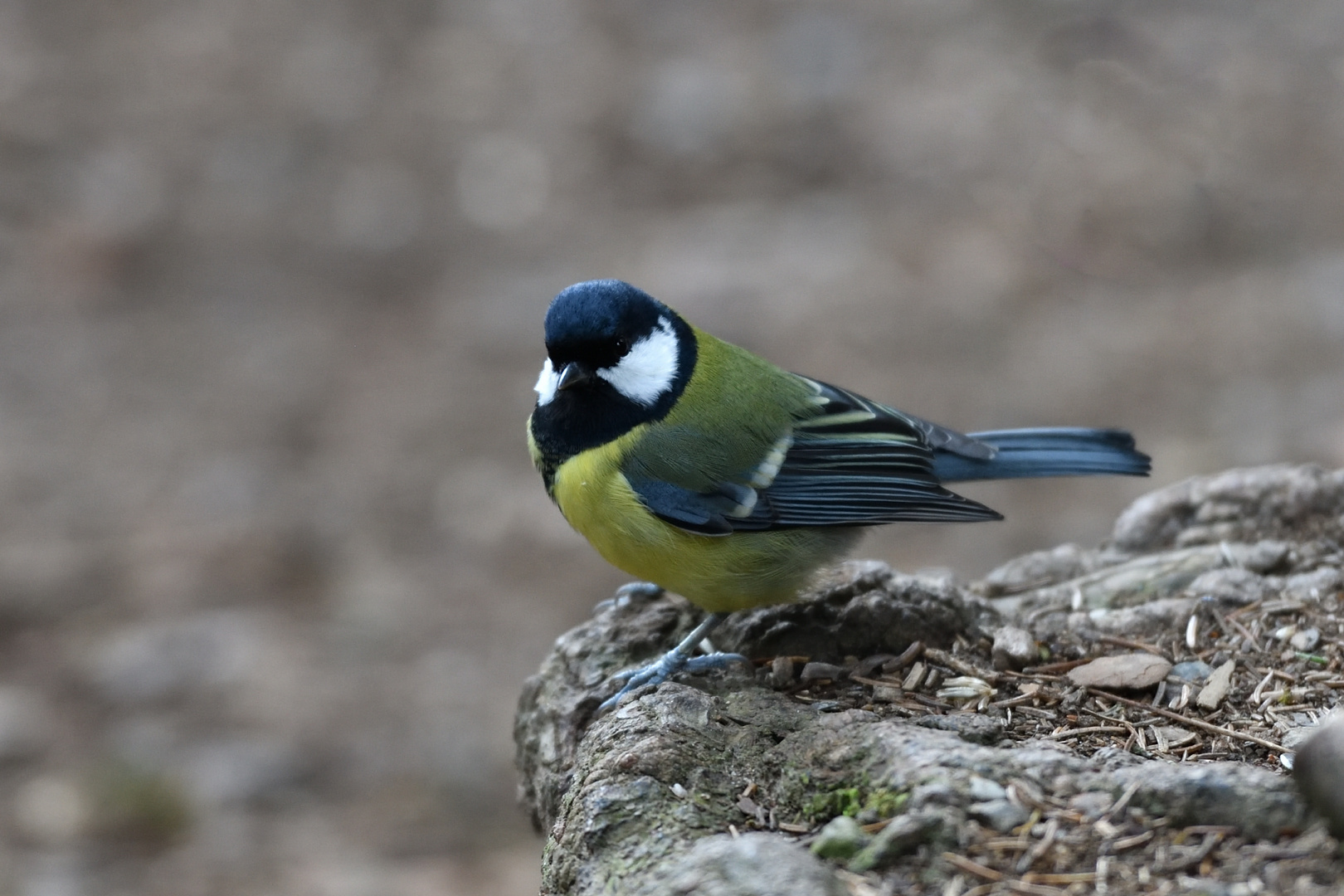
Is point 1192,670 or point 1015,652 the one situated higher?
point 1015,652

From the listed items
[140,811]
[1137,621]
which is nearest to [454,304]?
[140,811]

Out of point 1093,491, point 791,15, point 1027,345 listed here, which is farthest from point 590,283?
point 791,15

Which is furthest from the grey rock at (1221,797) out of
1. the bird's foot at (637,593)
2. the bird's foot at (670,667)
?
the bird's foot at (637,593)

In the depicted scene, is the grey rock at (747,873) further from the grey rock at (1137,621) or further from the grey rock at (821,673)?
the grey rock at (1137,621)

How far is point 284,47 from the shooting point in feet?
34.5

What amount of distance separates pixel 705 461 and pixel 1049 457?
1.10 metres

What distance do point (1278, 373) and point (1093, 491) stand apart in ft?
4.32

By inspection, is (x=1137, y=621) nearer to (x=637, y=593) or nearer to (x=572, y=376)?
(x=637, y=593)

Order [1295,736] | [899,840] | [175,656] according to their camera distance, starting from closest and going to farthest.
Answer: [899,840] → [1295,736] → [175,656]

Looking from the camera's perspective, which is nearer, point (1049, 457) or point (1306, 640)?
point (1306, 640)

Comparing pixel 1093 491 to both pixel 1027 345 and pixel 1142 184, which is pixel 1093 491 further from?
pixel 1142 184

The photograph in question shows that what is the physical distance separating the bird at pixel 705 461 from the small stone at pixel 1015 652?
32cm

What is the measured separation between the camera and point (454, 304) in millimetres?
8641

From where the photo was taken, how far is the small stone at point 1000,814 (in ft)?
7.83
